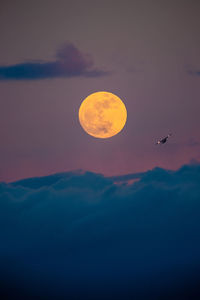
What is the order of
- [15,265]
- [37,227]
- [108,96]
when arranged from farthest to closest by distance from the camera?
1. [15,265]
2. [37,227]
3. [108,96]

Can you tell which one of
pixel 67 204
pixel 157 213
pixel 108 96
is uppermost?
pixel 108 96

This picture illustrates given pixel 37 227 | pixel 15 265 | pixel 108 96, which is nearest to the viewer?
pixel 108 96

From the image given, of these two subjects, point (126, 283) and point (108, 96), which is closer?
point (108, 96)

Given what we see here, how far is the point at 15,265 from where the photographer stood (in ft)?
53.0

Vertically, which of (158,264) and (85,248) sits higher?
(85,248)

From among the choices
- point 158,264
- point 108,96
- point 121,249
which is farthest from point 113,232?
point 108,96

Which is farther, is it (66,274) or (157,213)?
(66,274)

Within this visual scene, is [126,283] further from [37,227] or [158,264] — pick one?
[37,227]

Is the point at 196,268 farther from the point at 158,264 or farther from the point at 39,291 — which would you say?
the point at 39,291

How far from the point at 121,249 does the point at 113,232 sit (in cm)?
179

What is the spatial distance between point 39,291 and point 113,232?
212 inches

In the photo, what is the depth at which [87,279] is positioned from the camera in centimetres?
1630

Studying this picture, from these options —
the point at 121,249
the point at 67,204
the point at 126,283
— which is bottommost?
the point at 126,283

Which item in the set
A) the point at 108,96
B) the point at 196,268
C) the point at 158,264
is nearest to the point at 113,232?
the point at 158,264
